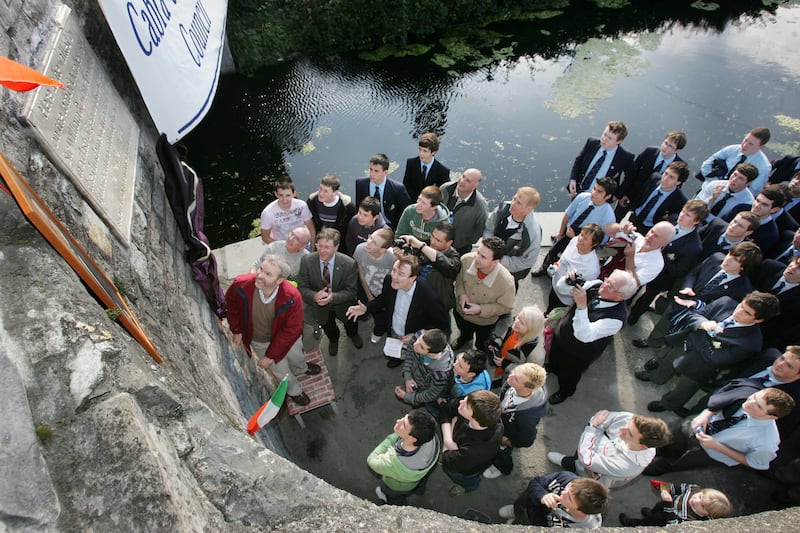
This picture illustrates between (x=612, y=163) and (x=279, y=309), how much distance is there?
456 cm

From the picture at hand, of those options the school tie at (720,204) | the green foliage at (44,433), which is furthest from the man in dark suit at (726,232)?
the green foliage at (44,433)

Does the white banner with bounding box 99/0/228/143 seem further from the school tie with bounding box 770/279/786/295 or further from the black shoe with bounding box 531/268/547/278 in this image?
the school tie with bounding box 770/279/786/295

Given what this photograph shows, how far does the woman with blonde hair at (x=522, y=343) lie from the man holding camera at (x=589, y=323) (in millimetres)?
304

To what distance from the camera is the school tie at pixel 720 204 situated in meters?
5.44

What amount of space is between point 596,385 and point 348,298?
2793 mm

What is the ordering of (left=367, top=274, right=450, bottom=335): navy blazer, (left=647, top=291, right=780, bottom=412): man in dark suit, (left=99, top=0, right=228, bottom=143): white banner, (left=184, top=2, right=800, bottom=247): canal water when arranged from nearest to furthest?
(left=99, top=0, right=228, bottom=143): white banner
(left=647, top=291, right=780, bottom=412): man in dark suit
(left=367, top=274, right=450, bottom=335): navy blazer
(left=184, top=2, right=800, bottom=247): canal water

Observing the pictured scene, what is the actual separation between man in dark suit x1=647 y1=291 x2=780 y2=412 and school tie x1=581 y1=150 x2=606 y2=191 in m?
2.22

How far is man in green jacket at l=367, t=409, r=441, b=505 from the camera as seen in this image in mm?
3027

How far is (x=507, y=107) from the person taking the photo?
380 inches

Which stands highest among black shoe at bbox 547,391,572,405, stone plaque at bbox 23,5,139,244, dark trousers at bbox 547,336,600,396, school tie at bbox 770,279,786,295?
stone plaque at bbox 23,5,139,244

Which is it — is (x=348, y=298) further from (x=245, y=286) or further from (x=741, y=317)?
(x=741, y=317)

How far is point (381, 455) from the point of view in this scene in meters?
3.26

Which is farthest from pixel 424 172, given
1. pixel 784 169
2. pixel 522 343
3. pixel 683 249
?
pixel 784 169

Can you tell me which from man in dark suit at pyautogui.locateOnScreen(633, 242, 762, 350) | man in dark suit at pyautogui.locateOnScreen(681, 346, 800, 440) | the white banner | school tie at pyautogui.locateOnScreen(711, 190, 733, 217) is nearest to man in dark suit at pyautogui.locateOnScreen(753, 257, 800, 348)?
man in dark suit at pyautogui.locateOnScreen(633, 242, 762, 350)
